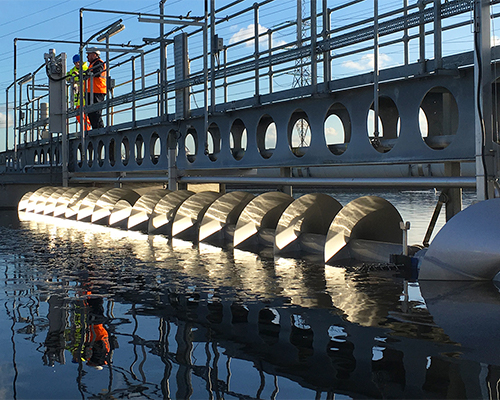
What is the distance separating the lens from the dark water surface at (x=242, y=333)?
3131 mm

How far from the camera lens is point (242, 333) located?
4137 millimetres

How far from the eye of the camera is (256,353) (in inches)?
145

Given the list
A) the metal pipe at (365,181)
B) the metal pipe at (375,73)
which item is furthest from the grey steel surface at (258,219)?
the metal pipe at (375,73)

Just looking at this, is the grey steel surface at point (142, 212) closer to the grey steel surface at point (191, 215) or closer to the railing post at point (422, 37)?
the grey steel surface at point (191, 215)

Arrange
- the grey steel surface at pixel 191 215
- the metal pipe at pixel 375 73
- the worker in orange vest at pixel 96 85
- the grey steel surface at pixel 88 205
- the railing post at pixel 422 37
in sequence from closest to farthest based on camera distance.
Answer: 1. the railing post at pixel 422 37
2. the metal pipe at pixel 375 73
3. the grey steel surface at pixel 191 215
4. the grey steel surface at pixel 88 205
5. the worker in orange vest at pixel 96 85

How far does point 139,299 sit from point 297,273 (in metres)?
1.90

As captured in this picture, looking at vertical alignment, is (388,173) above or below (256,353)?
above

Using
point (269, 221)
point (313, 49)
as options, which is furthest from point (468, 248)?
point (269, 221)

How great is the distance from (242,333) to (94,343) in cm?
90

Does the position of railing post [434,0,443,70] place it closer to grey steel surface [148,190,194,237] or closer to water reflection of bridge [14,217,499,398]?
water reflection of bridge [14,217,499,398]

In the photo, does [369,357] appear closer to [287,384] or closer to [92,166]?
[287,384]

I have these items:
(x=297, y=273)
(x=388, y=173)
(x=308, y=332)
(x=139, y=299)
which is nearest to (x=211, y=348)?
(x=308, y=332)

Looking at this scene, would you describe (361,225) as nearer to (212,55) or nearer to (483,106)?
(483,106)

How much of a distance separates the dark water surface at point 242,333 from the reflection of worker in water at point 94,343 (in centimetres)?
1
